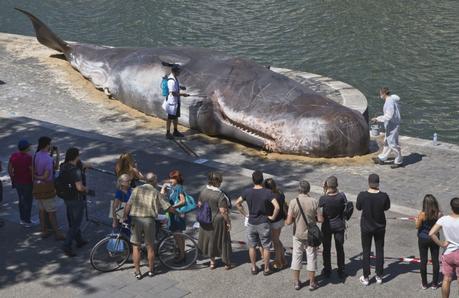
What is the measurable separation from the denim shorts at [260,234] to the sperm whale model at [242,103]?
20.5ft

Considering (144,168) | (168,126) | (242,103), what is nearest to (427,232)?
(144,168)

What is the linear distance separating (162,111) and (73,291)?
9251 millimetres

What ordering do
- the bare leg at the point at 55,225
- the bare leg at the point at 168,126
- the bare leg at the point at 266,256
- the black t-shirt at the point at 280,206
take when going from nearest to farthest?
the black t-shirt at the point at 280,206 → the bare leg at the point at 266,256 → the bare leg at the point at 55,225 → the bare leg at the point at 168,126

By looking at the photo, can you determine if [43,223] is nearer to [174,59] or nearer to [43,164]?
[43,164]

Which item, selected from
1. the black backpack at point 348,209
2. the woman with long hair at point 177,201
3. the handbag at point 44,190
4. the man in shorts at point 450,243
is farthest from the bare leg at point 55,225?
the man in shorts at point 450,243

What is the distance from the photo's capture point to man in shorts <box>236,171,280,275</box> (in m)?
9.83

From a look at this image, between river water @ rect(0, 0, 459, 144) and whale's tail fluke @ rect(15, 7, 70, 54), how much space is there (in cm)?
707

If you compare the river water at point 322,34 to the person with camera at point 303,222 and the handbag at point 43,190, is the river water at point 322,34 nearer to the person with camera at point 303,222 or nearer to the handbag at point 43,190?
the person with camera at point 303,222

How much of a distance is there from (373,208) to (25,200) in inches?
206

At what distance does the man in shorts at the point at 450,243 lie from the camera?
8.93 metres

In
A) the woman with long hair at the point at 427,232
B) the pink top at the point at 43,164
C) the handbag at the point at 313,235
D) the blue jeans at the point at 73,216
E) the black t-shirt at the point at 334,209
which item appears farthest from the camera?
the pink top at the point at 43,164

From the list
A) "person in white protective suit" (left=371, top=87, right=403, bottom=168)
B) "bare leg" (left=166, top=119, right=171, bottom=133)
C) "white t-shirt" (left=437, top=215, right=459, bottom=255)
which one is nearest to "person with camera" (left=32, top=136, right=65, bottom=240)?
"white t-shirt" (left=437, top=215, right=459, bottom=255)

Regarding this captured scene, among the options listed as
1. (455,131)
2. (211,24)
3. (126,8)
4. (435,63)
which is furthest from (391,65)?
(126,8)

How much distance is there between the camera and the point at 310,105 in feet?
54.5
